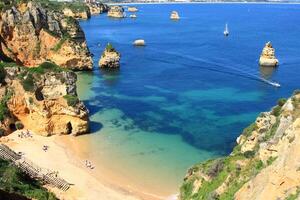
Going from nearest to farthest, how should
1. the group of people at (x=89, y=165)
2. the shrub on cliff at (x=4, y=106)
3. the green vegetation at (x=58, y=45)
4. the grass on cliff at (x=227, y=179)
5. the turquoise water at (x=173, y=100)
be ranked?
1. the grass on cliff at (x=227, y=179)
2. the group of people at (x=89, y=165)
3. the turquoise water at (x=173, y=100)
4. the shrub on cliff at (x=4, y=106)
5. the green vegetation at (x=58, y=45)

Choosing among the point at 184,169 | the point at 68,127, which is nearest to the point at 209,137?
the point at 184,169

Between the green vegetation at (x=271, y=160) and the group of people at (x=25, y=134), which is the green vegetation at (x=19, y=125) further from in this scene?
the green vegetation at (x=271, y=160)

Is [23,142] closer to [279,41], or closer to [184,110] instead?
[184,110]

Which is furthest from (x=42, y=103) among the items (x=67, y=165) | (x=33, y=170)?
(x=33, y=170)

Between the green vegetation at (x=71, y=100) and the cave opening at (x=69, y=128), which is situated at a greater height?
the green vegetation at (x=71, y=100)

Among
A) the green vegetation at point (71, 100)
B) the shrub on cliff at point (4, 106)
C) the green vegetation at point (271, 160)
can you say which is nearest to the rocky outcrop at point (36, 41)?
the shrub on cliff at point (4, 106)
